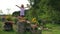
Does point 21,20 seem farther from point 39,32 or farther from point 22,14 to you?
point 39,32

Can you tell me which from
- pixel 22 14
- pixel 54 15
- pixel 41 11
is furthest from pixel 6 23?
pixel 41 11

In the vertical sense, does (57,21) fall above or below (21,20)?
below

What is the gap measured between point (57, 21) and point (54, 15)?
0.94 m

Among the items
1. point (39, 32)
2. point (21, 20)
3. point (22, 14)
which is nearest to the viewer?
point (39, 32)

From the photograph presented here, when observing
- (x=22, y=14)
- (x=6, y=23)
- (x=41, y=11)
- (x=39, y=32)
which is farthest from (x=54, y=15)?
(x=39, y=32)

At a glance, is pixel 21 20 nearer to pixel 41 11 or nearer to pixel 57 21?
pixel 57 21

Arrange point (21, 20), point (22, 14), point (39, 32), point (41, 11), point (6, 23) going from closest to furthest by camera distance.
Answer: point (39, 32) → point (21, 20) → point (22, 14) → point (6, 23) → point (41, 11)

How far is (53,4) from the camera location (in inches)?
1468

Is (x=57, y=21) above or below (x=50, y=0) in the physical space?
below

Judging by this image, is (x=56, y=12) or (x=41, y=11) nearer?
(x=56, y=12)

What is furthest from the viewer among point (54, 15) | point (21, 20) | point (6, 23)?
point (54, 15)

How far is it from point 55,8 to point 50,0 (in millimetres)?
1339

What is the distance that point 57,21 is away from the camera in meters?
36.0

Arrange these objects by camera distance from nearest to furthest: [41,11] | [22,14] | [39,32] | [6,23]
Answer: [39,32]
[22,14]
[6,23]
[41,11]
